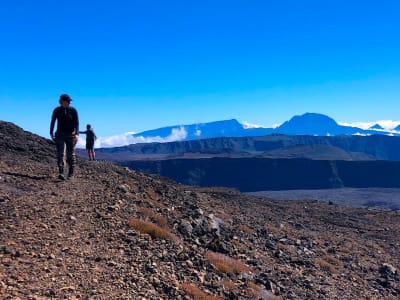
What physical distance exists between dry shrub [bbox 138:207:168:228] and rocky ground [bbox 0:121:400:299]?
0.06 metres

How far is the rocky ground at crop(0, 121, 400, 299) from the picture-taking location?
9.18 m

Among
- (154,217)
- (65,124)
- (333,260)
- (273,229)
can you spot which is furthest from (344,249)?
(65,124)

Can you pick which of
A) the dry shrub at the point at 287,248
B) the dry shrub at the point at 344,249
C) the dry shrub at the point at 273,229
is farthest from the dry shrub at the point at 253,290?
the dry shrub at the point at 344,249

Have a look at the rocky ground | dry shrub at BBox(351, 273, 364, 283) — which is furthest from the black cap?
dry shrub at BBox(351, 273, 364, 283)

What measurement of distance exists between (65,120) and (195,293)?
7.28 meters

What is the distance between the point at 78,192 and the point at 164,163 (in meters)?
164

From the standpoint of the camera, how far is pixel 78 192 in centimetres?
1445

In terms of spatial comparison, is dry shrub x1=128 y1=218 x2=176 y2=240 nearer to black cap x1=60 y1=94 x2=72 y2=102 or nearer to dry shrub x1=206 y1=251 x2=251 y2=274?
dry shrub x1=206 y1=251 x2=251 y2=274

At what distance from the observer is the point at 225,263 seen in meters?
13.4

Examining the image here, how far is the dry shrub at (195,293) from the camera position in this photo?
10.0 metres

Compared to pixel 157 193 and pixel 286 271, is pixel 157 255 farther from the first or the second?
pixel 157 193

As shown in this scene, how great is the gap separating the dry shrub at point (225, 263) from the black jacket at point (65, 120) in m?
6.01

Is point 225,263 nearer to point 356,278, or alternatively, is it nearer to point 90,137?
point 356,278

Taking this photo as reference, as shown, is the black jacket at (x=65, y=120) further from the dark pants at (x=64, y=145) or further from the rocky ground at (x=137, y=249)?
the rocky ground at (x=137, y=249)
